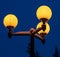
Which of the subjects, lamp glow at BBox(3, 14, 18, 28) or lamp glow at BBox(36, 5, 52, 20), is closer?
lamp glow at BBox(36, 5, 52, 20)

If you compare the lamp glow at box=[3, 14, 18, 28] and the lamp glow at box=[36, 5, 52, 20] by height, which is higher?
the lamp glow at box=[36, 5, 52, 20]

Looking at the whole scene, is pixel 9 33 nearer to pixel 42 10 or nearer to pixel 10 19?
pixel 10 19

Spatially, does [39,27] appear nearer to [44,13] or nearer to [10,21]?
[44,13]

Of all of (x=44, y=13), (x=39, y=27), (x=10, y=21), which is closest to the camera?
(x=44, y=13)

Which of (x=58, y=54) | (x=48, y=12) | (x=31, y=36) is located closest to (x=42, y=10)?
(x=48, y=12)

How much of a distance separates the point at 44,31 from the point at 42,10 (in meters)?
0.79

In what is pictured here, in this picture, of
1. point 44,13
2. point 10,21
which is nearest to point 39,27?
point 44,13

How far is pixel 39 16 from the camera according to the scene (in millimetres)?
8000

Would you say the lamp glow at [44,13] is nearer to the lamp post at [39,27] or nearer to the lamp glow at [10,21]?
the lamp post at [39,27]

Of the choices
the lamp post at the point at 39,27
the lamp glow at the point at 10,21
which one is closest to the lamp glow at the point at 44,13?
the lamp post at the point at 39,27

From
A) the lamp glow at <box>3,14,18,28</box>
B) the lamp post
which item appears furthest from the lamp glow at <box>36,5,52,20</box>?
the lamp glow at <box>3,14,18,28</box>

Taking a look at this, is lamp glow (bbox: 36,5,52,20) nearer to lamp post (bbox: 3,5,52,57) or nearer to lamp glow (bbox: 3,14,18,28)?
lamp post (bbox: 3,5,52,57)

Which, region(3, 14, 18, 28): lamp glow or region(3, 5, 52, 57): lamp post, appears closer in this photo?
region(3, 5, 52, 57): lamp post

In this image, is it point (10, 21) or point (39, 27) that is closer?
point (39, 27)
